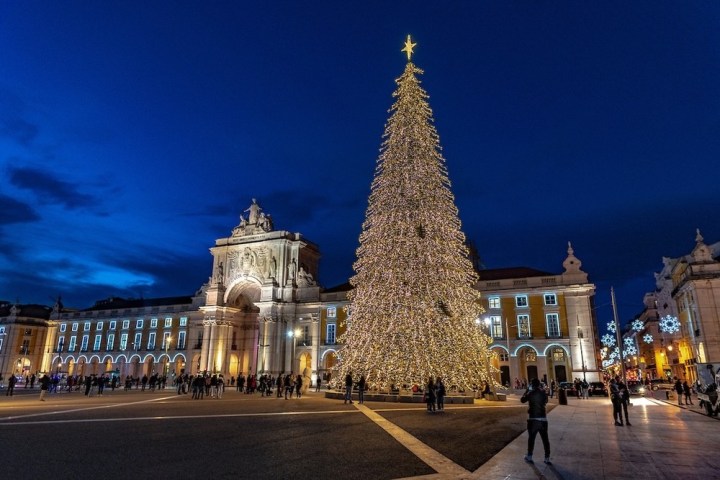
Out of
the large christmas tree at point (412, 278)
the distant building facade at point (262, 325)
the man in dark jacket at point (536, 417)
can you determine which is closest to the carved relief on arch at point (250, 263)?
the distant building facade at point (262, 325)

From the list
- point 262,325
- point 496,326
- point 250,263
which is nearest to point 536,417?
point 496,326

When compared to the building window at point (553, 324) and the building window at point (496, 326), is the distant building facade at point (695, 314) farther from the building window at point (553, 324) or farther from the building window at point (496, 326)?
the building window at point (496, 326)

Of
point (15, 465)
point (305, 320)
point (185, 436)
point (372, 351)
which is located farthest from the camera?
point (305, 320)

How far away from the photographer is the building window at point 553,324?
45.1m

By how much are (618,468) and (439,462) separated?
3355 mm

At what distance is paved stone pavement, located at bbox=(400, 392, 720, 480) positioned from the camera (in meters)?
8.12

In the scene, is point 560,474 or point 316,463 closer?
point 560,474

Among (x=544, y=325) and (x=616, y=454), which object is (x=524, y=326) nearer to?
(x=544, y=325)

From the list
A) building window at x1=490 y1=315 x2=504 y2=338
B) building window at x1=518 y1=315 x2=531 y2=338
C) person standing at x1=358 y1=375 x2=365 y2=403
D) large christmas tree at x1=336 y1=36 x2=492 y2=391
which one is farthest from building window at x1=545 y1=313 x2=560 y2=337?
person standing at x1=358 y1=375 x2=365 y2=403

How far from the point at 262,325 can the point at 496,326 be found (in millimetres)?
29115

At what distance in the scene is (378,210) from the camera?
26.6 m

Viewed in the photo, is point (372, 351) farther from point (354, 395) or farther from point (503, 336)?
point (503, 336)

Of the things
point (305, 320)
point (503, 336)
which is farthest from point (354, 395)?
point (305, 320)

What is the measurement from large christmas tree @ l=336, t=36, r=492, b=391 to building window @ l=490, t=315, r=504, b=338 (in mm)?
22561
